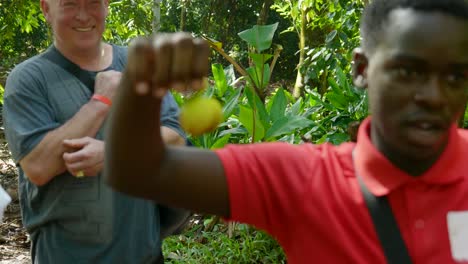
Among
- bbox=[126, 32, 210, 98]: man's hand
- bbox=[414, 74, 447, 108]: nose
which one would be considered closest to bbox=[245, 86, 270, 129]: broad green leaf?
bbox=[414, 74, 447, 108]: nose

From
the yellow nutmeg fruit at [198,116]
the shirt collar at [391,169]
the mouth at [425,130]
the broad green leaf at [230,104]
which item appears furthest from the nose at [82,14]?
the broad green leaf at [230,104]

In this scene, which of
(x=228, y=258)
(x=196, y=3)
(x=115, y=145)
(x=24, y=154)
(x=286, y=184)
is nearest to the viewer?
(x=115, y=145)

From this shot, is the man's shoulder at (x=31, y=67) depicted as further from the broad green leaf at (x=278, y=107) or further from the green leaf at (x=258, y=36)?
the broad green leaf at (x=278, y=107)

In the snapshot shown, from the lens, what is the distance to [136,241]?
2057mm

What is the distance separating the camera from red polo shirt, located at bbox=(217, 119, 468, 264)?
1.20 meters

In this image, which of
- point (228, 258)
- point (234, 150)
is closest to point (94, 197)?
point (234, 150)

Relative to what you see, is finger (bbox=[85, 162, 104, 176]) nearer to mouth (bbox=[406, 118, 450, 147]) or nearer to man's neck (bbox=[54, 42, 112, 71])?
man's neck (bbox=[54, 42, 112, 71])

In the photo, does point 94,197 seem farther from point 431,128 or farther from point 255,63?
point 255,63

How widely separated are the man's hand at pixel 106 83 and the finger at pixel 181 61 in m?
1.03

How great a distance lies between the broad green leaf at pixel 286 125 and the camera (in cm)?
396

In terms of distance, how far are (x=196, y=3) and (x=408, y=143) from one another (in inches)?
520

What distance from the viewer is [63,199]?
6.49 feet

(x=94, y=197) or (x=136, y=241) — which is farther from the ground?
(x=94, y=197)

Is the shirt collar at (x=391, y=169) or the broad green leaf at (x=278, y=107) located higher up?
the shirt collar at (x=391, y=169)
